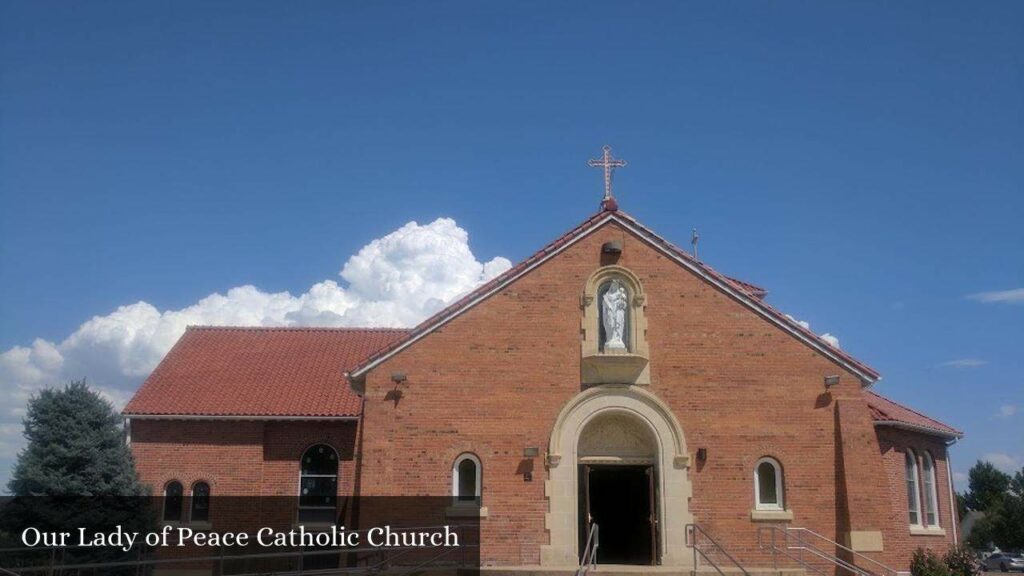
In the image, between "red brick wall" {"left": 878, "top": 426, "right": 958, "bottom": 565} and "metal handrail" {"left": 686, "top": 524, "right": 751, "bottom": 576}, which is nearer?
"metal handrail" {"left": 686, "top": 524, "right": 751, "bottom": 576}

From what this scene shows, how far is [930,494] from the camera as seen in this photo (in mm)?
23516

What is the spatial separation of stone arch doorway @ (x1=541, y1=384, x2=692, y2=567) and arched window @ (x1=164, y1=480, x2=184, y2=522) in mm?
12080

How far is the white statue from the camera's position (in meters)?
18.9

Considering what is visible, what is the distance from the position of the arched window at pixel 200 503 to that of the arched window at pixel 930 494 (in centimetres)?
1927

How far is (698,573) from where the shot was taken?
1706cm

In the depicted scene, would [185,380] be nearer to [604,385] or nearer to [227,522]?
[227,522]

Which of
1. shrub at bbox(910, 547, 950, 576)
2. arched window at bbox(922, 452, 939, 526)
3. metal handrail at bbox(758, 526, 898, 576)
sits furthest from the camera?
arched window at bbox(922, 452, 939, 526)

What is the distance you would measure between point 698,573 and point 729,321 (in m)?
5.34

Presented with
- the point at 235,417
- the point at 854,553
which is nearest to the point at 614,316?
the point at 854,553

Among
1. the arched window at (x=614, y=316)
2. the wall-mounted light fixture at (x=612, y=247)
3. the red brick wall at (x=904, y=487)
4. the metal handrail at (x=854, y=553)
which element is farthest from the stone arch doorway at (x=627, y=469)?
the red brick wall at (x=904, y=487)

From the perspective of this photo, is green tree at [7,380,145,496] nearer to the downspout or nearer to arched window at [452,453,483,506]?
arched window at [452,453,483,506]

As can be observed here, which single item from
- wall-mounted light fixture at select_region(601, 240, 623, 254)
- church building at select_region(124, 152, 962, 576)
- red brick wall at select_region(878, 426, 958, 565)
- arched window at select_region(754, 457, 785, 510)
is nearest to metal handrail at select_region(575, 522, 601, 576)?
church building at select_region(124, 152, 962, 576)

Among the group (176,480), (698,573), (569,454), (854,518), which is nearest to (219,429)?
(176,480)

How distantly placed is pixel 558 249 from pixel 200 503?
12985mm
